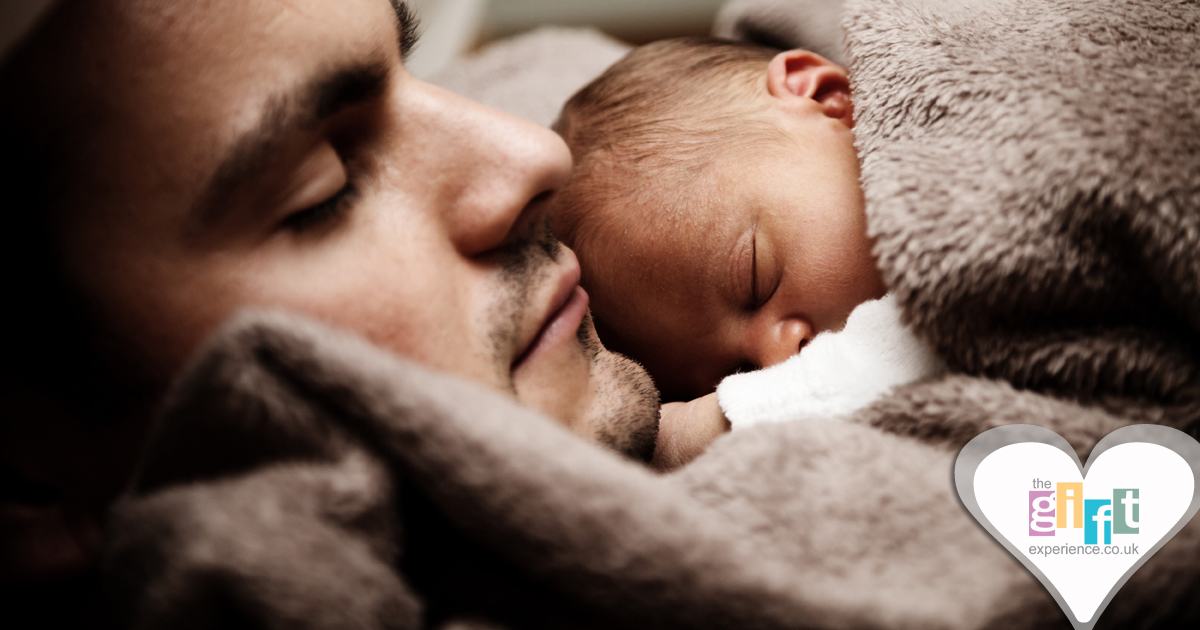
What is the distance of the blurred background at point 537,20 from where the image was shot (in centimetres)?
177

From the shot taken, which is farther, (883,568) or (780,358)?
(780,358)

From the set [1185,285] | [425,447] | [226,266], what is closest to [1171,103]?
[1185,285]

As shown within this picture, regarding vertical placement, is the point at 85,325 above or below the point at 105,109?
below

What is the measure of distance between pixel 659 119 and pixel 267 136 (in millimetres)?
598

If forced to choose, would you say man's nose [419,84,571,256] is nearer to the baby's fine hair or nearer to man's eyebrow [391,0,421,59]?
man's eyebrow [391,0,421,59]

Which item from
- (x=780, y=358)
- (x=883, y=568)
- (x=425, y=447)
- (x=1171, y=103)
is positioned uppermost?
(x=1171, y=103)

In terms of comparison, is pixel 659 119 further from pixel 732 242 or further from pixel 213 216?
pixel 213 216

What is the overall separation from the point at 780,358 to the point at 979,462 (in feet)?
1.04

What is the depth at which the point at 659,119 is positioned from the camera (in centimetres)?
94

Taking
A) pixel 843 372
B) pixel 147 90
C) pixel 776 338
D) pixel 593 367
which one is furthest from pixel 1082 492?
pixel 147 90

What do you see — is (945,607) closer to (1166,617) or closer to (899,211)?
(1166,617)

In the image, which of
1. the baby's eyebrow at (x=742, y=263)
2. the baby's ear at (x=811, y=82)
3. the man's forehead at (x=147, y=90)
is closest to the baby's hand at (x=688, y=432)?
the baby's eyebrow at (x=742, y=263)

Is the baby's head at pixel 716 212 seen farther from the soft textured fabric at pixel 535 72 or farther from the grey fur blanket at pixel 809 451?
the soft textured fabric at pixel 535 72

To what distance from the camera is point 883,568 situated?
46 cm
